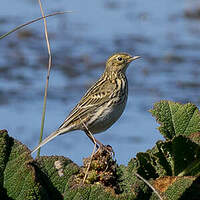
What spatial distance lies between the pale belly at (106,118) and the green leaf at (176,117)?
7.68ft

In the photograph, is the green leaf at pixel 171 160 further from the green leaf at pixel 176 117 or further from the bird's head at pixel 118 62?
the bird's head at pixel 118 62

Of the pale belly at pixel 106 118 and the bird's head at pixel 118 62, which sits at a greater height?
the bird's head at pixel 118 62

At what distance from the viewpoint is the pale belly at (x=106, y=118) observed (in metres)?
5.66

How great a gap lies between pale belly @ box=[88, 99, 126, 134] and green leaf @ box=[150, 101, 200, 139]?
7.68 feet

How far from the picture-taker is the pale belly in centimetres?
566

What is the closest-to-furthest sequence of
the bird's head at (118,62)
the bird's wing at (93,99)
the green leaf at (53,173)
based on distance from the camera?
the green leaf at (53,173) → the bird's wing at (93,99) → the bird's head at (118,62)

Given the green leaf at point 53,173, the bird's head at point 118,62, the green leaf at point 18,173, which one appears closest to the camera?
the green leaf at point 18,173

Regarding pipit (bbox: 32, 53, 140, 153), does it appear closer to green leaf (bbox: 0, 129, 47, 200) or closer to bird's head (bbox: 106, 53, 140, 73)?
bird's head (bbox: 106, 53, 140, 73)

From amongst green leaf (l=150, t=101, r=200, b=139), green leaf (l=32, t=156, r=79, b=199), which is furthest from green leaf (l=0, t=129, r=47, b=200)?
green leaf (l=150, t=101, r=200, b=139)

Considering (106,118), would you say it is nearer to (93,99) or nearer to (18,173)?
(93,99)

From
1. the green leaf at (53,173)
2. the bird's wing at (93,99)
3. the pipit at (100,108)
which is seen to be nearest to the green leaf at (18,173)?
the green leaf at (53,173)

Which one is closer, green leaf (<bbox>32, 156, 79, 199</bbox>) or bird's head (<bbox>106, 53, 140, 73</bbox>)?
green leaf (<bbox>32, 156, 79, 199</bbox>)

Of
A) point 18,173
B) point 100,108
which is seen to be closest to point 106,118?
point 100,108

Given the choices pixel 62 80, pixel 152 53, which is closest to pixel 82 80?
pixel 62 80
